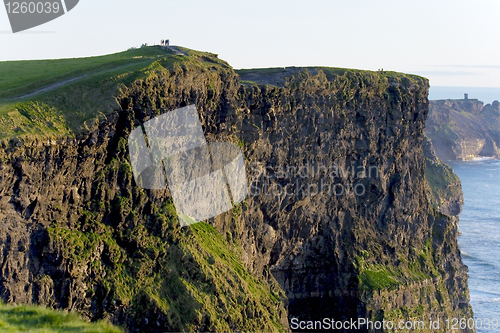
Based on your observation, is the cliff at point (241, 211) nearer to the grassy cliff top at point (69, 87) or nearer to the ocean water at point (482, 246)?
the grassy cliff top at point (69, 87)

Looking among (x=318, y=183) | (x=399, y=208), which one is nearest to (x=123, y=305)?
(x=318, y=183)

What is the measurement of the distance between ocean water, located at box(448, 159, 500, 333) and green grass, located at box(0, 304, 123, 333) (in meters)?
76.2

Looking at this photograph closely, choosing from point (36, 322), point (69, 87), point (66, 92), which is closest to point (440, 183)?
point (69, 87)

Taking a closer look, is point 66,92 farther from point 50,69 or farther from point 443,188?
point 443,188

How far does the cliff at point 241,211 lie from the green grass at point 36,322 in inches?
479

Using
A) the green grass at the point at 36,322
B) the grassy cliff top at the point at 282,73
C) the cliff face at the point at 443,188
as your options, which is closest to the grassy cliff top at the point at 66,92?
the grassy cliff top at the point at 282,73

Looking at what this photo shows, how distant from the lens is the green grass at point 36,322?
2439 centimetres

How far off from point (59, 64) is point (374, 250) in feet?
127

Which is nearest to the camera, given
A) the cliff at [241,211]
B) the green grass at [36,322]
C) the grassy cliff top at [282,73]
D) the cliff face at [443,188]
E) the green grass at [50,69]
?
the green grass at [36,322]

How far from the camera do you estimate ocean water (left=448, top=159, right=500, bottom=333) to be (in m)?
102

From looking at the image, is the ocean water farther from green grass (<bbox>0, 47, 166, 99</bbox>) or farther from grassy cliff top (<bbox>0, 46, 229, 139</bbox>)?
grassy cliff top (<bbox>0, 46, 229, 139</bbox>)

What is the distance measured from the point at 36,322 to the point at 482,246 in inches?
4852

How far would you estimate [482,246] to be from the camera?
135 meters

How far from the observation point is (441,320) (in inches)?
3029
